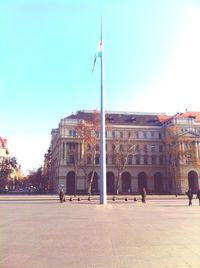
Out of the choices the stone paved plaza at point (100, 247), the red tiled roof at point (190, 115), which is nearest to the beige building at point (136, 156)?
the red tiled roof at point (190, 115)

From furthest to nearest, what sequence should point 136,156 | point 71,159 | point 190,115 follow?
point 136,156 → point 190,115 → point 71,159

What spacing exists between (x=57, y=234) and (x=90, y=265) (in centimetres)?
472

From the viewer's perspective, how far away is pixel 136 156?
8556cm

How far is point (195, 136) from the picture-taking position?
8131 centimetres

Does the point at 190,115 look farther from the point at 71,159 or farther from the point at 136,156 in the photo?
the point at 71,159

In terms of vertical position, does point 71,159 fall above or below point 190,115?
below

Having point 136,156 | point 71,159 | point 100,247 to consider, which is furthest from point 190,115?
point 100,247

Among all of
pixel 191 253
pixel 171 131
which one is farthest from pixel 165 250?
pixel 171 131

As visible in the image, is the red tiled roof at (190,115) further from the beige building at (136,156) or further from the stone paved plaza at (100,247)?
the stone paved plaza at (100,247)

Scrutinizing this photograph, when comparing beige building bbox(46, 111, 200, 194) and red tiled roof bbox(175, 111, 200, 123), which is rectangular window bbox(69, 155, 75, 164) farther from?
red tiled roof bbox(175, 111, 200, 123)

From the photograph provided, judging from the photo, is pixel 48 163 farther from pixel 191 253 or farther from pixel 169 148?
pixel 191 253

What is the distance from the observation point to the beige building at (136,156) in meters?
79.2

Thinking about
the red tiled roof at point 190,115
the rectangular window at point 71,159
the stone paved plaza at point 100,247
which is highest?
the red tiled roof at point 190,115

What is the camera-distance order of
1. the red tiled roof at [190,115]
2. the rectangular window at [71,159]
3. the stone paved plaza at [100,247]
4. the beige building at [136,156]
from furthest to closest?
the red tiled roof at [190,115] < the rectangular window at [71,159] < the beige building at [136,156] < the stone paved plaza at [100,247]
